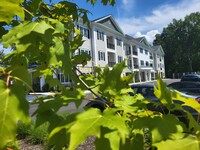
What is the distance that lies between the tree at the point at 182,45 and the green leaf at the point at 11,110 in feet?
315

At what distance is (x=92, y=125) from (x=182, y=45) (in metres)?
98.8

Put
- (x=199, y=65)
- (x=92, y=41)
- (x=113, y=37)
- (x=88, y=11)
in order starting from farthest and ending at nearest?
1. (x=199, y=65)
2. (x=113, y=37)
3. (x=92, y=41)
4. (x=88, y=11)

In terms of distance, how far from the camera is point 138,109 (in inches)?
53.9

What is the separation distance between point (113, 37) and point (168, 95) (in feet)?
180

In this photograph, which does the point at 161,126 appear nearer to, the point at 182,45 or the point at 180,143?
the point at 180,143

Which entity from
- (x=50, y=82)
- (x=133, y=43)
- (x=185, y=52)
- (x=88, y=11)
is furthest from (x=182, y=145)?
(x=185, y=52)

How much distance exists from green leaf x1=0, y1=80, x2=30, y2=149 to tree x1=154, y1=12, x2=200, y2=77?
96102 millimetres

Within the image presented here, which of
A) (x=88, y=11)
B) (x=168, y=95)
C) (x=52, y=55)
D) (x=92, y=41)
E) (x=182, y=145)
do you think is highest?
(x=92, y=41)

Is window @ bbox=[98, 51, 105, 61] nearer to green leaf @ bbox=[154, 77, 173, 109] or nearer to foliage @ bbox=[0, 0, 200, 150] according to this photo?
foliage @ bbox=[0, 0, 200, 150]

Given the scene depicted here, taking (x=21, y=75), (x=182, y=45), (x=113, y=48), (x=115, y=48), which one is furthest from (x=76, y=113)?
(x=182, y=45)

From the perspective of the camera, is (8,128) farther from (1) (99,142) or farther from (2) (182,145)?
(2) (182,145)

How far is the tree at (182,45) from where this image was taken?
308ft

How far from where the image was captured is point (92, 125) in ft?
3.19

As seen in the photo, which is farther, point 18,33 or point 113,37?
point 113,37
